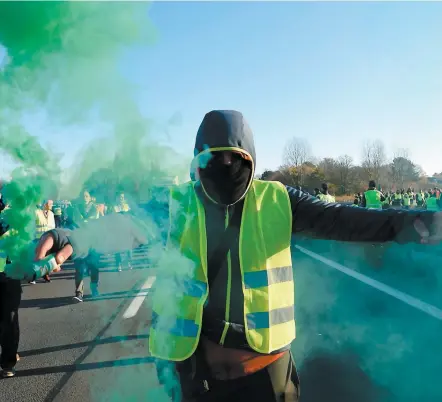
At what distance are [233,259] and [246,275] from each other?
9 centimetres

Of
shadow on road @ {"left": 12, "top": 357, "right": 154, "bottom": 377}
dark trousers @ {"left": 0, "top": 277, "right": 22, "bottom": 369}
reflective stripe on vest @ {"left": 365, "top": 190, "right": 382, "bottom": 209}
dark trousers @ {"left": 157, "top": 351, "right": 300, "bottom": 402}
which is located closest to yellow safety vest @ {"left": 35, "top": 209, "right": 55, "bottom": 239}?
dark trousers @ {"left": 0, "top": 277, "right": 22, "bottom": 369}

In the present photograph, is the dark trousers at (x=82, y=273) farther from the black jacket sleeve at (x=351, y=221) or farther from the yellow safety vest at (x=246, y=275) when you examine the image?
the black jacket sleeve at (x=351, y=221)

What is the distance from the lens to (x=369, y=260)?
10.7m

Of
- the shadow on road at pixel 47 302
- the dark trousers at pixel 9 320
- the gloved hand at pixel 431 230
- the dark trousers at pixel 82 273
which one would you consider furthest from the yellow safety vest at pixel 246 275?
the shadow on road at pixel 47 302

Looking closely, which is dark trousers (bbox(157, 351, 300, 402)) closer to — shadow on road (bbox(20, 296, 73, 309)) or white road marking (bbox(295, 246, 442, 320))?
white road marking (bbox(295, 246, 442, 320))

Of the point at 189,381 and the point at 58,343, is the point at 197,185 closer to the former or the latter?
the point at 189,381

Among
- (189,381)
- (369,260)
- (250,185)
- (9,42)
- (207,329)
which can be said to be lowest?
(369,260)

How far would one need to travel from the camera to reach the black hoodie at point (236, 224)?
1904mm

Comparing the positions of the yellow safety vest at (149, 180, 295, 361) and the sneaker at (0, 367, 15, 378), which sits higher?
the yellow safety vest at (149, 180, 295, 361)

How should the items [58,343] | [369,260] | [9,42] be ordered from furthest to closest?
1. [369,260]
2. [58,343]
3. [9,42]

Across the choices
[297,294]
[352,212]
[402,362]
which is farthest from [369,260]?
[352,212]

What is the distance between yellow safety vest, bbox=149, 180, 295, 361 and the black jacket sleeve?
0.23 ft

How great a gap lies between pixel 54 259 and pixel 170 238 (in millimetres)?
491

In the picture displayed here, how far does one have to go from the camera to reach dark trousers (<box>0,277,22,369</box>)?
4469 millimetres
